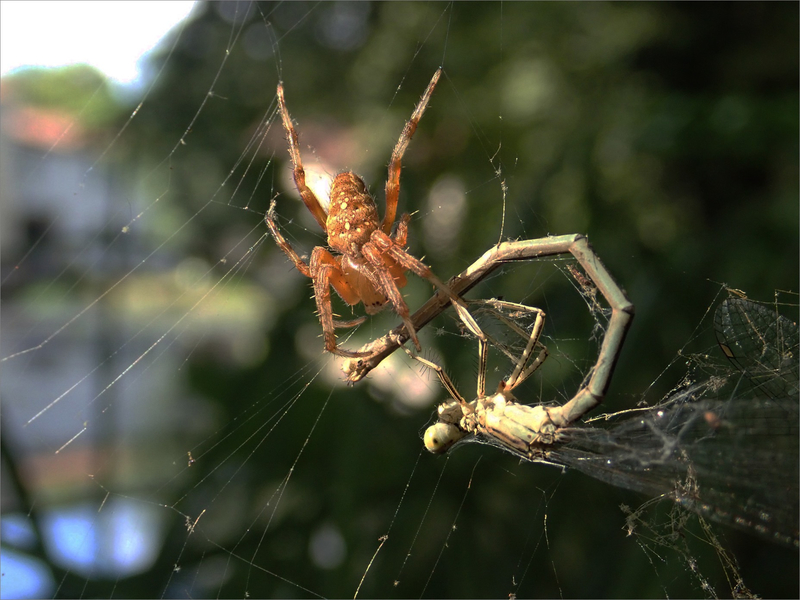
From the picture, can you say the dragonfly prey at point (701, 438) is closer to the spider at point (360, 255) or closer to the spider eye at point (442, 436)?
the spider eye at point (442, 436)

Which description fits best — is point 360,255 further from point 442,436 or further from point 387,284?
point 442,436

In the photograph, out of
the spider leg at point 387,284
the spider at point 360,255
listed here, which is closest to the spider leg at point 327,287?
the spider at point 360,255

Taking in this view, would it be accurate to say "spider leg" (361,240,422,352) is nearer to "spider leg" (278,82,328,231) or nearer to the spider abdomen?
the spider abdomen

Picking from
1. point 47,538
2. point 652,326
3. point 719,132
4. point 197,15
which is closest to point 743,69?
point 719,132

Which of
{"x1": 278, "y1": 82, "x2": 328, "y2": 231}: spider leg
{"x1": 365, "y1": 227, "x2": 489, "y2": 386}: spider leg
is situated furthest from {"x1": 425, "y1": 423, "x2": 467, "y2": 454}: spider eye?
{"x1": 278, "y1": 82, "x2": 328, "y2": 231}: spider leg

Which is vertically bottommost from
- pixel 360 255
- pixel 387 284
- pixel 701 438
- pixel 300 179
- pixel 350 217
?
pixel 701 438

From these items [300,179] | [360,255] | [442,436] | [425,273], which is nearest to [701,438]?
[442,436]
